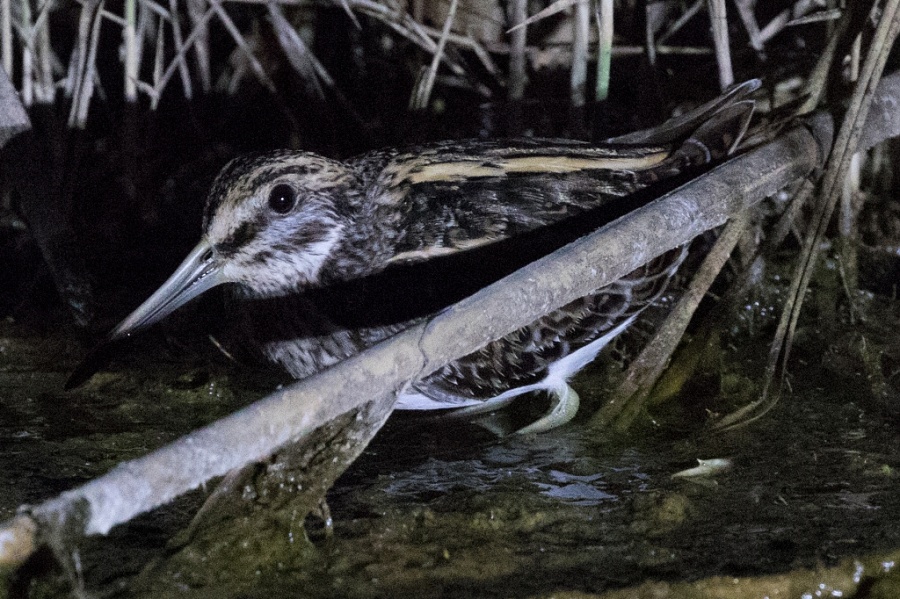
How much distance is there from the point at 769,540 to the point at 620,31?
121 inches

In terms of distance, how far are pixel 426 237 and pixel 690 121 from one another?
118 centimetres

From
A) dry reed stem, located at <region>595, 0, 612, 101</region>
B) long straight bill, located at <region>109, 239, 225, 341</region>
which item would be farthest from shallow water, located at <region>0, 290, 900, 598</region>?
dry reed stem, located at <region>595, 0, 612, 101</region>

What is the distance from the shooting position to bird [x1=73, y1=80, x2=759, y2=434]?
13.3ft

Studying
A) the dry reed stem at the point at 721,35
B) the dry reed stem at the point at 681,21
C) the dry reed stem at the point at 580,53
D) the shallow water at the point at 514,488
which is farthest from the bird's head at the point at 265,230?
the dry reed stem at the point at 681,21

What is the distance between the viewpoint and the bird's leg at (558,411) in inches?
166

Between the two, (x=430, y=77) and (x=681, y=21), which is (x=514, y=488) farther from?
(x=681, y=21)

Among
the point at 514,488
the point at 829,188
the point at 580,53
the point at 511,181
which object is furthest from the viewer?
the point at 580,53

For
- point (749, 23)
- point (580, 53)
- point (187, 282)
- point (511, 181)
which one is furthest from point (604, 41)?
point (187, 282)

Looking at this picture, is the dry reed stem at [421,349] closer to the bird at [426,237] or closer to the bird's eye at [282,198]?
the bird at [426,237]

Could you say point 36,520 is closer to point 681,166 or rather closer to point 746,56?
point 681,166

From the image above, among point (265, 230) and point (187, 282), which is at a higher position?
point (265, 230)

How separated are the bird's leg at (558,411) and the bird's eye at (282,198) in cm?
122

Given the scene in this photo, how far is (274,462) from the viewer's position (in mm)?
3209

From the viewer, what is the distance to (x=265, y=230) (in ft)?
13.5
